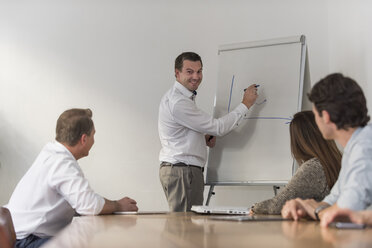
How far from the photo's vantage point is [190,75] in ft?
12.5

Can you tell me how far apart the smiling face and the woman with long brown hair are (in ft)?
4.99

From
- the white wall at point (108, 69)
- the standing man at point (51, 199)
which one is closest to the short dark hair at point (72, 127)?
the standing man at point (51, 199)

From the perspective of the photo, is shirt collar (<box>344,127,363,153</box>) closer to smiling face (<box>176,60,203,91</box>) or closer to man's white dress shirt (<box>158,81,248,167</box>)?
man's white dress shirt (<box>158,81,248,167</box>)

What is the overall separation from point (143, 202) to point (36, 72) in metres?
1.53

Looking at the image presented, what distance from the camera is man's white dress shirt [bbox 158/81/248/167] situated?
12.0 ft

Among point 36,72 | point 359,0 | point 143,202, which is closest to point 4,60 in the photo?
point 36,72

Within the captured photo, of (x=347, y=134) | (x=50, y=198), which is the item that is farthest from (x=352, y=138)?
(x=50, y=198)

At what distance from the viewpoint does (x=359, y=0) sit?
3.45m

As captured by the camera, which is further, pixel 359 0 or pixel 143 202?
pixel 143 202

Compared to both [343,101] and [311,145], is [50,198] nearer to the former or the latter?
[311,145]

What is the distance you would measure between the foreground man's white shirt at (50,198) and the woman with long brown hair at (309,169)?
76 cm

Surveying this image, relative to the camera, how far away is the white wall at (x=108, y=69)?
4.68 metres

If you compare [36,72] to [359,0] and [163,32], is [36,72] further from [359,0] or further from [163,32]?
[359,0]

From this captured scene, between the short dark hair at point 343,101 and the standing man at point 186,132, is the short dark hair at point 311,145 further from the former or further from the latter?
the standing man at point 186,132
